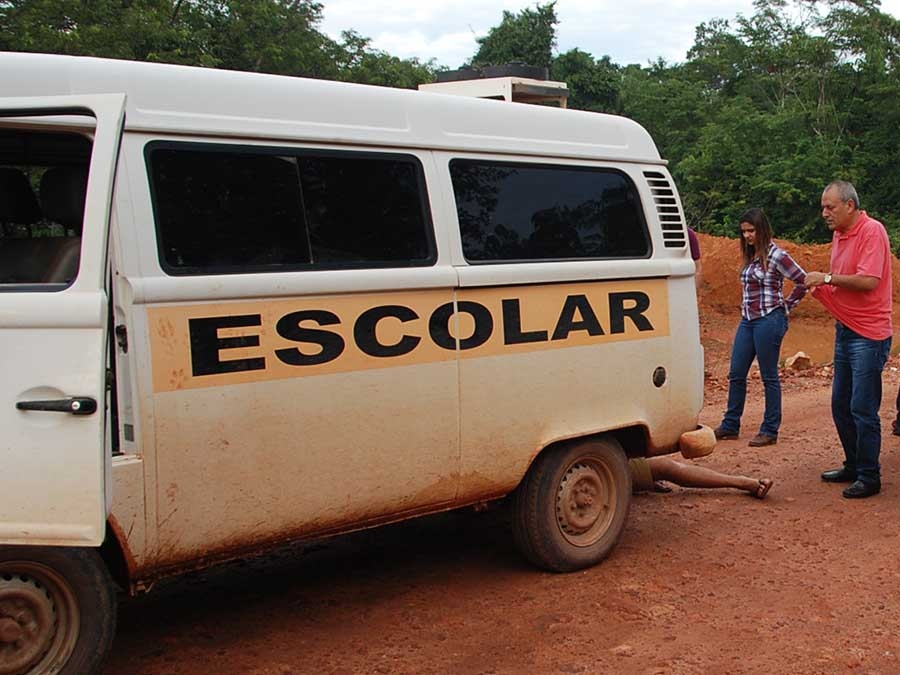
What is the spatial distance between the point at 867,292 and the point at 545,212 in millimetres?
2497

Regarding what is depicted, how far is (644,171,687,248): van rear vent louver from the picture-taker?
18.4ft

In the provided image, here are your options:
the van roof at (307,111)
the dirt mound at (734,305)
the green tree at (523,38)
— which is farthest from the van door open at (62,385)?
the green tree at (523,38)

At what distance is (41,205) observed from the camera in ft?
13.4

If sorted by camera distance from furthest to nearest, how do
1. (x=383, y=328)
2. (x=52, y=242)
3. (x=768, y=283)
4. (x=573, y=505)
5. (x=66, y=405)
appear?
1. (x=768, y=283)
2. (x=573, y=505)
3. (x=383, y=328)
4. (x=52, y=242)
5. (x=66, y=405)

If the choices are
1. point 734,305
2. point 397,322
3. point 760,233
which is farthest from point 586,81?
point 397,322

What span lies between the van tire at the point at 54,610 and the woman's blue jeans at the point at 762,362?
579 cm

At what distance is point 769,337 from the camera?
8.05 meters

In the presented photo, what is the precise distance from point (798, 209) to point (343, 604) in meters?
23.0

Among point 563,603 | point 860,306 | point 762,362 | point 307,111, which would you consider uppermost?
point 307,111

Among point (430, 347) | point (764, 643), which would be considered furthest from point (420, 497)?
point (764, 643)

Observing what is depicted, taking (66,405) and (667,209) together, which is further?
(667,209)

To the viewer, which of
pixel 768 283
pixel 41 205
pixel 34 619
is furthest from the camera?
pixel 768 283

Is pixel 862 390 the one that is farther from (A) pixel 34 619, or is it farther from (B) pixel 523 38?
(B) pixel 523 38

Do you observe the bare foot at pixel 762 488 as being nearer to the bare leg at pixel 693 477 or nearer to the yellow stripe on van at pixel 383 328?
the bare leg at pixel 693 477
